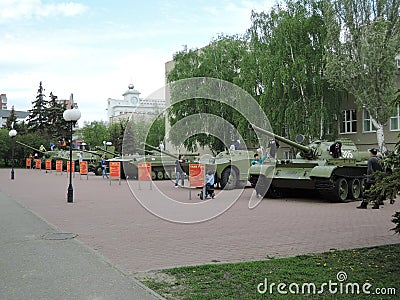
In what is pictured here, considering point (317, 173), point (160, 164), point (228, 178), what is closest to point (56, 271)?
point (317, 173)

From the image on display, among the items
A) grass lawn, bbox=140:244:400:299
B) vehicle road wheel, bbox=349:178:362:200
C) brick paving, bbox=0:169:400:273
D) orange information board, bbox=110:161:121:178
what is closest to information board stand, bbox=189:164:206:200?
brick paving, bbox=0:169:400:273

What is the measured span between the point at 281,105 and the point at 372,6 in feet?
29.8

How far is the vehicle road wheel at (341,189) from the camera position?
645 inches

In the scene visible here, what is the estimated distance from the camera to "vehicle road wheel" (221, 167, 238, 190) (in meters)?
22.1

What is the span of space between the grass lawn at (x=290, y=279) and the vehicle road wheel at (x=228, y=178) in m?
14.5

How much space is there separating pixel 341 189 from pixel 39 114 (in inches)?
2405

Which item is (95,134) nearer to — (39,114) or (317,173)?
(39,114)

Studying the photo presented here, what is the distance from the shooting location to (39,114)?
70.8m

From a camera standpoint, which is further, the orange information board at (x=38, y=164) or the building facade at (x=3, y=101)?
the building facade at (x=3, y=101)

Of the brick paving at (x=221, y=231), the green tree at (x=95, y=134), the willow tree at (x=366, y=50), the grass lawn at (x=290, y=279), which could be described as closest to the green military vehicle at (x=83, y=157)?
the willow tree at (x=366, y=50)

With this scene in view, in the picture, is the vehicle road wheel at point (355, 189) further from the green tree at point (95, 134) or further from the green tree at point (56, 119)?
the green tree at point (95, 134)

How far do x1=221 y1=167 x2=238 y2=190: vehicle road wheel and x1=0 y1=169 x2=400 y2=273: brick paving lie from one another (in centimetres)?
556

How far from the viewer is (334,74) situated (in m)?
32.8

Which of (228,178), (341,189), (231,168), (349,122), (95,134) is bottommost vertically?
(341,189)
